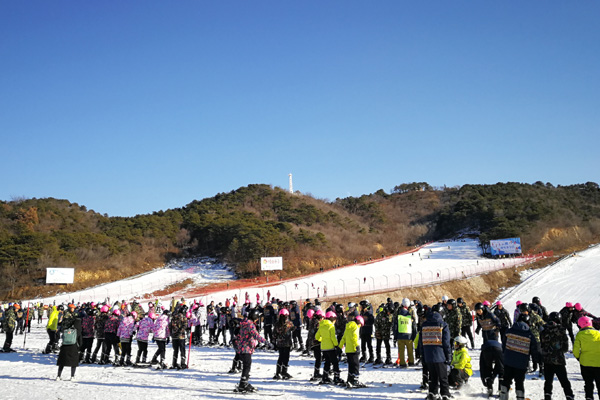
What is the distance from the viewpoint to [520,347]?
314 inches

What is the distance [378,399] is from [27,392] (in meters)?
7.29

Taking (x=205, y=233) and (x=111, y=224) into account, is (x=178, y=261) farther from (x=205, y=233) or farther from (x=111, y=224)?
(x=111, y=224)

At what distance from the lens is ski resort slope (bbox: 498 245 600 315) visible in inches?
1160

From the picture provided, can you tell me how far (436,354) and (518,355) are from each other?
1.38 meters

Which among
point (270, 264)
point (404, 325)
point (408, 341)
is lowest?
point (408, 341)

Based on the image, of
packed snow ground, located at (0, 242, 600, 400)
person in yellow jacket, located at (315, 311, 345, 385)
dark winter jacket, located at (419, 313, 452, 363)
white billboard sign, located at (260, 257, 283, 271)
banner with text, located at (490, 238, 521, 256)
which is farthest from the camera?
banner with text, located at (490, 238, 521, 256)

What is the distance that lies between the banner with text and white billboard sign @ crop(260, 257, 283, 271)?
27826 millimetres

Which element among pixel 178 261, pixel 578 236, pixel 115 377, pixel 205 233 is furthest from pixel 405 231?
pixel 115 377

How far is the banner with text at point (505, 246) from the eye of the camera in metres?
58.5

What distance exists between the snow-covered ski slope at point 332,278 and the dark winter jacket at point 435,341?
24284 millimetres

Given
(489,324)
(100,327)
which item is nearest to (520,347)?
(489,324)

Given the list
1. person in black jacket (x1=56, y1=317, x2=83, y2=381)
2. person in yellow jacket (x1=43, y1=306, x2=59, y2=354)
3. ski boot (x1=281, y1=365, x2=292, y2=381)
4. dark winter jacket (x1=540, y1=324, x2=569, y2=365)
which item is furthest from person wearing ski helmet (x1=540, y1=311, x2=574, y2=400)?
person in yellow jacket (x1=43, y1=306, x2=59, y2=354)

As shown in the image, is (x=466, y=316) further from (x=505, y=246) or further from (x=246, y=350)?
(x=505, y=246)

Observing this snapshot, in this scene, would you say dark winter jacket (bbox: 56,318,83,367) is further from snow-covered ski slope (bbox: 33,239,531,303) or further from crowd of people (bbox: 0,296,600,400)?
snow-covered ski slope (bbox: 33,239,531,303)
